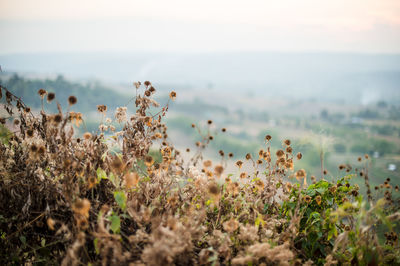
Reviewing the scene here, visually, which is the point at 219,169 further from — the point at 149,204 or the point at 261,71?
the point at 261,71

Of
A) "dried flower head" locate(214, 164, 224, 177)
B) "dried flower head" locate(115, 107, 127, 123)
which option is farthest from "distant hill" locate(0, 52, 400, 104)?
"dried flower head" locate(214, 164, 224, 177)

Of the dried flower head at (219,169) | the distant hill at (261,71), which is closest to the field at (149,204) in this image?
the dried flower head at (219,169)

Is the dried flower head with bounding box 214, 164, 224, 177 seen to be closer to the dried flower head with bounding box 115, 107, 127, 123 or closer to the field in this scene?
the field

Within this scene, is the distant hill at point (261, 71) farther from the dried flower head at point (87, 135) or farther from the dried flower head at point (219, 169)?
the dried flower head at point (219, 169)

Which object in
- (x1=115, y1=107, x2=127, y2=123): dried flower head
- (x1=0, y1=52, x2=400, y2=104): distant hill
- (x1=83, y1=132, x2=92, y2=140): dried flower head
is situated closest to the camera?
(x1=83, y1=132, x2=92, y2=140): dried flower head

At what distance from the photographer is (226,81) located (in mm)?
23781

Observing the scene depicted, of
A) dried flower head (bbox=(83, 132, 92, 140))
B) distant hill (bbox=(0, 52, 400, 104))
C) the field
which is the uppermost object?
distant hill (bbox=(0, 52, 400, 104))

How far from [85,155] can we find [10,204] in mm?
472

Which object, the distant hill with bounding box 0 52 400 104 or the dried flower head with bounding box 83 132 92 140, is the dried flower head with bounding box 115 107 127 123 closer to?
the dried flower head with bounding box 83 132 92 140

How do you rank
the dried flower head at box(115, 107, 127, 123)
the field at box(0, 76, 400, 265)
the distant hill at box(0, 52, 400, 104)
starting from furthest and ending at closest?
1. the distant hill at box(0, 52, 400, 104)
2. the dried flower head at box(115, 107, 127, 123)
3. the field at box(0, 76, 400, 265)

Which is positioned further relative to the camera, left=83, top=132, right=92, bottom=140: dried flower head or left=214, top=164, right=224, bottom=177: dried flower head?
left=83, top=132, right=92, bottom=140: dried flower head

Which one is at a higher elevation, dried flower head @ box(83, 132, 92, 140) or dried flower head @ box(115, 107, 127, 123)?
dried flower head @ box(115, 107, 127, 123)

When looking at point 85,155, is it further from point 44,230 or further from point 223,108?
point 223,108

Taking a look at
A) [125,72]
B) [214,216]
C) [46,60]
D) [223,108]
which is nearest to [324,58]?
[223,108]
